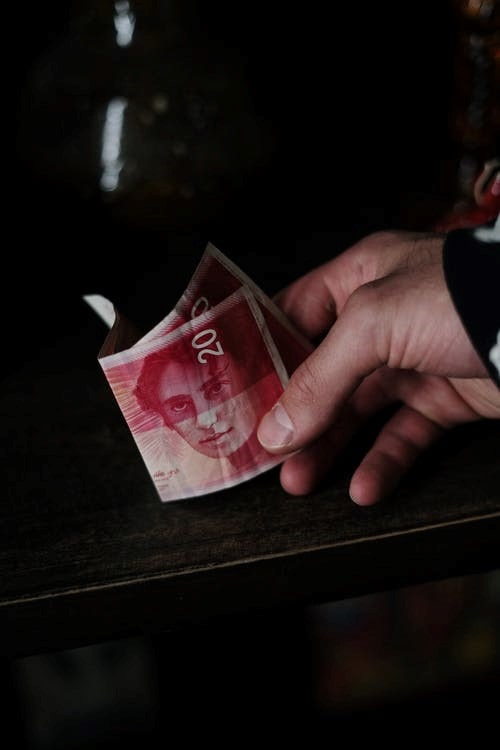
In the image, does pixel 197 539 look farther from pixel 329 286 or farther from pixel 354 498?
pixel 329 286

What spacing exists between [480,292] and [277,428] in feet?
0.66

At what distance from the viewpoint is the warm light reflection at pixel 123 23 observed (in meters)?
1.01

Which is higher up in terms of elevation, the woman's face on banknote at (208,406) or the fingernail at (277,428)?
the woman's face on banknote at (208,406)

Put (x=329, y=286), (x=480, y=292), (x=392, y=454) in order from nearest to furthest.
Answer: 1. (x=480, y=292)
2. (x=392, y=454)
3. (x=329, y=286)

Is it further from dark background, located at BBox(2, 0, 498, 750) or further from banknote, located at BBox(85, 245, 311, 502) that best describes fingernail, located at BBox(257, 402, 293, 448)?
dark background, located at BBox(2, 0, 498, 750)

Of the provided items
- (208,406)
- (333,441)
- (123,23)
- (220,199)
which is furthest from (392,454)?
(123,23)

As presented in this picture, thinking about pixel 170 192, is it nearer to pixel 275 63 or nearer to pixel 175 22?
pixel 175 22

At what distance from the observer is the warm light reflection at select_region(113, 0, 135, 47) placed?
1.01 m

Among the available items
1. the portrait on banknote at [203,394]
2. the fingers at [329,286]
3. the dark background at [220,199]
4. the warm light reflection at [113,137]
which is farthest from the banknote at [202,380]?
the warm light reflection at [113,137]

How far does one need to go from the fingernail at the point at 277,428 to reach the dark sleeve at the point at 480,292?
169 mm

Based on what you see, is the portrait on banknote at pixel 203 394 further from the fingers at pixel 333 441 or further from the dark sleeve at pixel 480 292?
the dark sleeve at pixel 480 292

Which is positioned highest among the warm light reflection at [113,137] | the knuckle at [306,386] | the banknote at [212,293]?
the warm light reflection at [113,137]

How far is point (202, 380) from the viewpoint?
2.32ft

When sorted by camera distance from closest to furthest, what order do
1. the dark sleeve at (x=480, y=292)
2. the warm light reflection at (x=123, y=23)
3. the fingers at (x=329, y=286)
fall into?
the dark sleeve at (x=480, y=292)
the fingers at (x=329, y=286)
the warm light reflection at (x=123, y=23)
